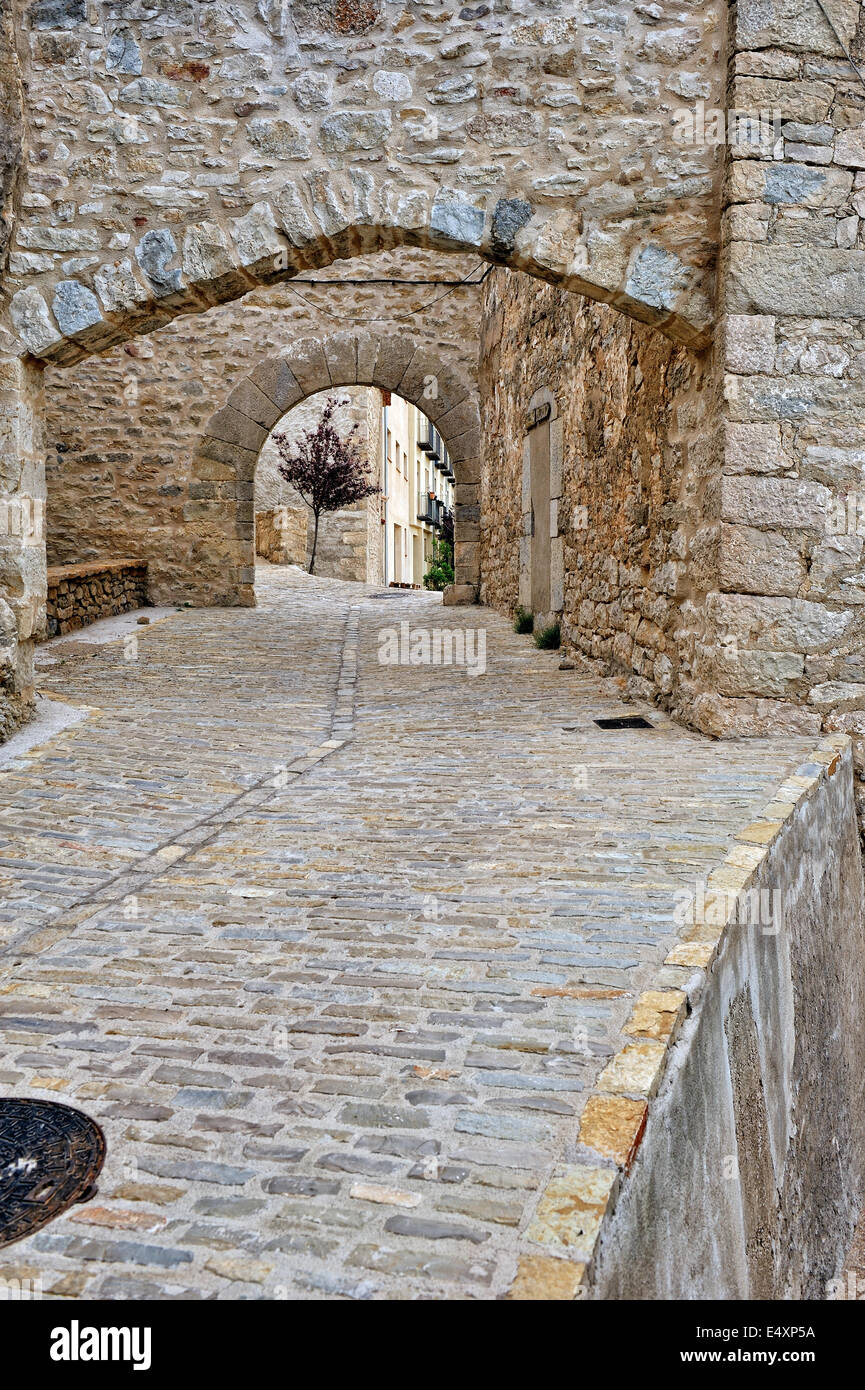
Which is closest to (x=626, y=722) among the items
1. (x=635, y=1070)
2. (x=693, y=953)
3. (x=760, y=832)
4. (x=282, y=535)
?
(x=760, y=832)

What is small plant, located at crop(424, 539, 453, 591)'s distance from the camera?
25344 millimetres

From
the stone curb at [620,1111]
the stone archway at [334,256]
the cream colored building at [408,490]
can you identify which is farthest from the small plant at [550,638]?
the cream colored building at [408,490]

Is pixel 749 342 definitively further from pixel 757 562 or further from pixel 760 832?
pixel 760 832

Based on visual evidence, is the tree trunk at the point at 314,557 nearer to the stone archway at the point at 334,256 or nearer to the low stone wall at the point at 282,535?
the low stone wall at the point at 282,535

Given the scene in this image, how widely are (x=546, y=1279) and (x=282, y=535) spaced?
57.2 feet

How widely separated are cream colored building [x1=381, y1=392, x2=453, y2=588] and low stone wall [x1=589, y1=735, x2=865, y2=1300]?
58.7ft

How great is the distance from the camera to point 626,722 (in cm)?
571

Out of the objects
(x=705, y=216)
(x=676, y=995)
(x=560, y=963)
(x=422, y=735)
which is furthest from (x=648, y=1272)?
(x=705, y=216)

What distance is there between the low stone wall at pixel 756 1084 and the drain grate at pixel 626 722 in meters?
1.04

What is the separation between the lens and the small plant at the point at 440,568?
998 inches

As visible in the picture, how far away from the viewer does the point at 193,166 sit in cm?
516

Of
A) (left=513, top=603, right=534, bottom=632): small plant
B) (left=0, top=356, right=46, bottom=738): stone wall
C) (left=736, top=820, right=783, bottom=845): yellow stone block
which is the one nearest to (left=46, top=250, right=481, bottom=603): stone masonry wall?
(left=513, top=603, right=534, bottom=632): small plant

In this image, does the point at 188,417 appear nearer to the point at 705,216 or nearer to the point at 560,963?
the point at 705,216

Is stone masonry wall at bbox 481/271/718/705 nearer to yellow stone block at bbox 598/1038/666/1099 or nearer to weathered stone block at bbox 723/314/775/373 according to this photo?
weathered stone block at bbox 723/314/775/373
